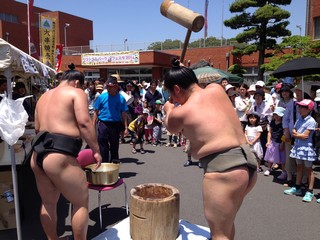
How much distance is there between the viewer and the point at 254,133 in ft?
19.9

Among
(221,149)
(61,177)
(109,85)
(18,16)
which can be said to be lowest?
(61,177)

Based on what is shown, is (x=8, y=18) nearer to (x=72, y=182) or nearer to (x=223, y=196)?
(x=72, y=182)

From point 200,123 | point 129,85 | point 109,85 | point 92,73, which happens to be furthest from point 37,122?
point 92,73

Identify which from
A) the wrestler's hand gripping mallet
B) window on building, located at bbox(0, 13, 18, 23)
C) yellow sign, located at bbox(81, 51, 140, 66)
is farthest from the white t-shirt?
window on building, located at bbox(0, 13, 18, 23)

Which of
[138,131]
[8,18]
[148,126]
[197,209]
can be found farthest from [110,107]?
[8,18]

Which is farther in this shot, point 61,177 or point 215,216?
point 61,177

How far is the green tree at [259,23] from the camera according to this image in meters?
16.4

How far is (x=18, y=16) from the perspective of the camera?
33531mm

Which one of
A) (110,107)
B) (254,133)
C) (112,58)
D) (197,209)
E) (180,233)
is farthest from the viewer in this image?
(112,58)

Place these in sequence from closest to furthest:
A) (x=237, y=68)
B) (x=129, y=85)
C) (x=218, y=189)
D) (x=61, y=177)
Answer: (x=218, y=189) → (x=61, y=177) → (x=129, y=85) → (x=237, y=68)

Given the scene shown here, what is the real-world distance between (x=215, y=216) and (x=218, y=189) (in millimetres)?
208

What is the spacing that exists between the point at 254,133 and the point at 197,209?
8.41 ft

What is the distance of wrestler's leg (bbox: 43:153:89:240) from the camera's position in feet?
8.35

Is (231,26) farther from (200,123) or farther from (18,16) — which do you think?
(18,16)
